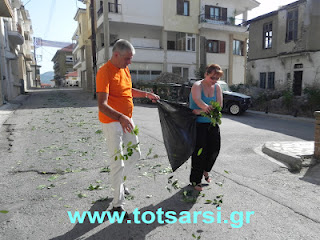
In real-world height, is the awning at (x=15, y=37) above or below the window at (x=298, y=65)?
above

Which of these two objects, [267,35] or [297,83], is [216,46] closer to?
[267,35]

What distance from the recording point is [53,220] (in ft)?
9.83

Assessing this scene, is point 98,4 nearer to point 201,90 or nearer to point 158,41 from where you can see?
point 158,41

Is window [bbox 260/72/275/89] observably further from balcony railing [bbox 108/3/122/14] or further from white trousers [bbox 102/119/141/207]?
white trousers [bbox 102/119/141/207]

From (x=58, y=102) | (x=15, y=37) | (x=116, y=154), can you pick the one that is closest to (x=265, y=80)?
(x=58, y=102)

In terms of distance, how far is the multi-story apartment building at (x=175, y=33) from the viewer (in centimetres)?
2322

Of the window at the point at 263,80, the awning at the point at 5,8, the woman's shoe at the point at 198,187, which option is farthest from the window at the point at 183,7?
the woman's shoe at the point at 198,187

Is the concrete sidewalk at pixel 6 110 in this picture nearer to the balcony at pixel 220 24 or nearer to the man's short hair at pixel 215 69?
the man's short hair at pixel 215 69

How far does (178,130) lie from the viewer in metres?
3.84

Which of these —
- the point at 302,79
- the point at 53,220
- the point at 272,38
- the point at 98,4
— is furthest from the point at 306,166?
the point at 98,4

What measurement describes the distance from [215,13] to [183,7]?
4063 millimetres

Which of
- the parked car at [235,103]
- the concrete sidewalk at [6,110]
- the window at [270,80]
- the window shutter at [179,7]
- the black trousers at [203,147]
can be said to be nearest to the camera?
the black trousers at [203,147]

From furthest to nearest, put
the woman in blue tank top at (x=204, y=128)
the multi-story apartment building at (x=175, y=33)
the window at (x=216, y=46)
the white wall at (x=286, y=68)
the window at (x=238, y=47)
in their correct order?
1. the window at (x=238, y=47)
2. the window at (x=216, y=46)
3. the multi-story apartment building at (x=175, y=33)
4. the white wall at (x=286, y=68)
5. the woman in blue tank top at (x=204, y=128)

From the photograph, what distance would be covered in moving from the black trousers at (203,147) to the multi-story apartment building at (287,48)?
1665cm
